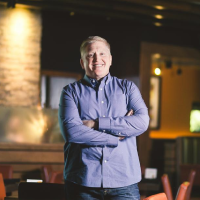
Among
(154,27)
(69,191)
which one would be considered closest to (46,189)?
(69,191)

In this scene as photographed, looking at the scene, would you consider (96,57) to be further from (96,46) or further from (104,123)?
(104,123)

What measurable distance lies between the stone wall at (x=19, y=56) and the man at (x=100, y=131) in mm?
5365

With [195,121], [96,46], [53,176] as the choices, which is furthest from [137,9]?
[96,46]

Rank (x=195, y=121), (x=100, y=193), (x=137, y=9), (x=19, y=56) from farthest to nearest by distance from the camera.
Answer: (x=195, y=121) → (x=137, y=9) → (x=19, y=56) → (x=100, y=193)

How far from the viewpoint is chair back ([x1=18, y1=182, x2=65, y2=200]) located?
2.34m

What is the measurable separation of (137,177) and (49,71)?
252 inches

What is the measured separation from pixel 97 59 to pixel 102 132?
369mm

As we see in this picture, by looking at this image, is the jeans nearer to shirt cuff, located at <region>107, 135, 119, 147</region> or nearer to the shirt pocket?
shirt cuff, located at <region>107, 135, 119, 147</region>

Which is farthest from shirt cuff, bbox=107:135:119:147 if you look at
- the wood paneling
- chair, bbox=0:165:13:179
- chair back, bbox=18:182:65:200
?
the wood paneling

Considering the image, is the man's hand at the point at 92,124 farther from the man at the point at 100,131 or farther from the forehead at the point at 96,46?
the forehead at the point at 96,46

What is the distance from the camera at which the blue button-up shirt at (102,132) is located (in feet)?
6.28

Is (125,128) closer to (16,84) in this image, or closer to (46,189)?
(46,189)

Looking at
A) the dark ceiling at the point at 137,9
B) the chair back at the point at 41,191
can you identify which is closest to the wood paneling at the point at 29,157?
the dark ceiling at the point at 137,9

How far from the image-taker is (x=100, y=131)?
2072 millimetres
